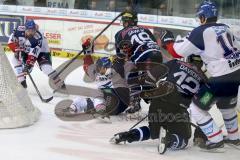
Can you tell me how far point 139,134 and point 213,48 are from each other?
0.84 m

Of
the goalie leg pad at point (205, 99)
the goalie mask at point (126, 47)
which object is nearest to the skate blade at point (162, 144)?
the goalie leg pad at point (205, 99)

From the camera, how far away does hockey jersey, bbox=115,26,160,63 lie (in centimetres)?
512

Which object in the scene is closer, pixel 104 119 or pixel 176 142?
pixel 176 142

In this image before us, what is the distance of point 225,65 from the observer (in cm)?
399

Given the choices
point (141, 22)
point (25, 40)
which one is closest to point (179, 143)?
point (25, 40)

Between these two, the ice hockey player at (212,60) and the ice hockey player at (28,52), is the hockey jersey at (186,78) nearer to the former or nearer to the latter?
the ice hockey player at (212,60)

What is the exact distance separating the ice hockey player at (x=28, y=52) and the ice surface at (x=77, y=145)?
1.46 metres

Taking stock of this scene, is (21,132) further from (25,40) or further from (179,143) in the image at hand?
(25,40)

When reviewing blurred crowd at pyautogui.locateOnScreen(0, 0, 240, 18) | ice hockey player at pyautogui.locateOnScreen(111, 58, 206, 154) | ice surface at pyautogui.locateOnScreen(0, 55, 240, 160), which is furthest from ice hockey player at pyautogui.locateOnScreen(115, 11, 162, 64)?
blurred crowd at pyautogui.locateOnScreen(0, 0, 240, 18)

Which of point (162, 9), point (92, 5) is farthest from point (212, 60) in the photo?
point (92, 5)

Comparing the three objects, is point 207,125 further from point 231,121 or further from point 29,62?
point 29,62

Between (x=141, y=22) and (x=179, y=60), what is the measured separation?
172 inches

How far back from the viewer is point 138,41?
5.12 metres

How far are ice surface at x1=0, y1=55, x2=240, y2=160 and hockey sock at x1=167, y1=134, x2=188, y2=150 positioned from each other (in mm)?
47
